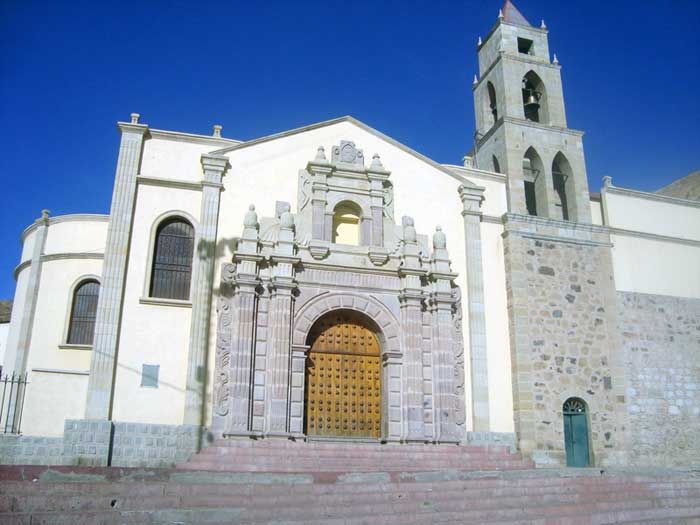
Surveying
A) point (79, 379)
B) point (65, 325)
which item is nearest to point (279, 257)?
point (79, 379)

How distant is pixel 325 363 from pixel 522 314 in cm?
525

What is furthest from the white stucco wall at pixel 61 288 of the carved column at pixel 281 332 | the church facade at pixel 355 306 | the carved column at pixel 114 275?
the carved column at pixel 281 332

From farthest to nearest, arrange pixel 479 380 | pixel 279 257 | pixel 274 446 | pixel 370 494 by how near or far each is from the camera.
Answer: pixel 479 380 → pixel 279 257 → pixel 274 446 → pixel 370 494

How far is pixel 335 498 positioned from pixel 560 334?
896 centimetres

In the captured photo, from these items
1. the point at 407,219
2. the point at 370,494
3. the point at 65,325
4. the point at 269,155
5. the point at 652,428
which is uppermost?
the point at 269,155

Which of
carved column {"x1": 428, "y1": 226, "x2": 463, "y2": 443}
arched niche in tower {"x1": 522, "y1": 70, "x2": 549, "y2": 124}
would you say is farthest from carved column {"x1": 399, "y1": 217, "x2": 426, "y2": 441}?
arched niche in tower {"x1": 522, "y1": 70, "x2": 549, "y2": 124}

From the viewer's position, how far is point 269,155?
16156 millimetres

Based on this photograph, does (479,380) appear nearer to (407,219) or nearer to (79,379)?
(407,219)

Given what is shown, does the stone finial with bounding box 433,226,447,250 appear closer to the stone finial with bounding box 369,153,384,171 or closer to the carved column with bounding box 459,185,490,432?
the carved column with bounding box 459,185,490,432

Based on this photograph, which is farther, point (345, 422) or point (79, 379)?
point (345, 422)

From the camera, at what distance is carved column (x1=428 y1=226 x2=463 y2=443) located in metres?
14.8

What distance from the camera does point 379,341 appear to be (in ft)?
51.3

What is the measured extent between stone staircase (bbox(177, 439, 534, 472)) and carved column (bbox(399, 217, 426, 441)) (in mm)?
627

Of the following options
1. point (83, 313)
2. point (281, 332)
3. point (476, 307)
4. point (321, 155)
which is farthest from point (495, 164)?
point (83, 313)
